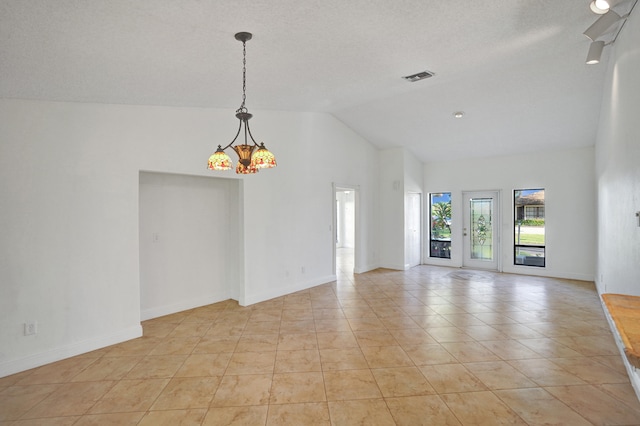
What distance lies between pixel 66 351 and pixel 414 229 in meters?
7.11

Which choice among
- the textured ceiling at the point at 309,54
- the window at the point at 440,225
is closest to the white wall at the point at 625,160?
the textured ceiling at the point at 309,54

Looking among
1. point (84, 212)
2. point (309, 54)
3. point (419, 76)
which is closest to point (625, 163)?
point (419, 76)

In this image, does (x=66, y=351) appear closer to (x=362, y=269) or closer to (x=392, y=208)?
(x=362, y=269)

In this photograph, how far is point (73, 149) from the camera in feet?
11.3

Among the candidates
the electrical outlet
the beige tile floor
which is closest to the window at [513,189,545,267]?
the beige tile floor

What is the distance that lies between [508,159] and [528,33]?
15.3ft

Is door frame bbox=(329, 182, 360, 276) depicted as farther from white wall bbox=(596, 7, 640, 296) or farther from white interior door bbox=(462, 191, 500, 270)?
white wall bbox=(596, 7, 640, 296)

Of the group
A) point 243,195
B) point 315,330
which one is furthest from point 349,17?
point 315,330

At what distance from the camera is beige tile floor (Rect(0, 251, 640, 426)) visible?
2408mm

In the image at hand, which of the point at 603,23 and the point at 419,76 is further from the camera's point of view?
the point at 419,76

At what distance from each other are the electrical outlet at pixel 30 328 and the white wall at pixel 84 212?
0.12ft

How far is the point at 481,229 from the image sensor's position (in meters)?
7.80

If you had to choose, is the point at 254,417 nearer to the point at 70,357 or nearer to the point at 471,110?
the point at 70,357

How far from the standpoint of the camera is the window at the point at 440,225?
826 centimetres
